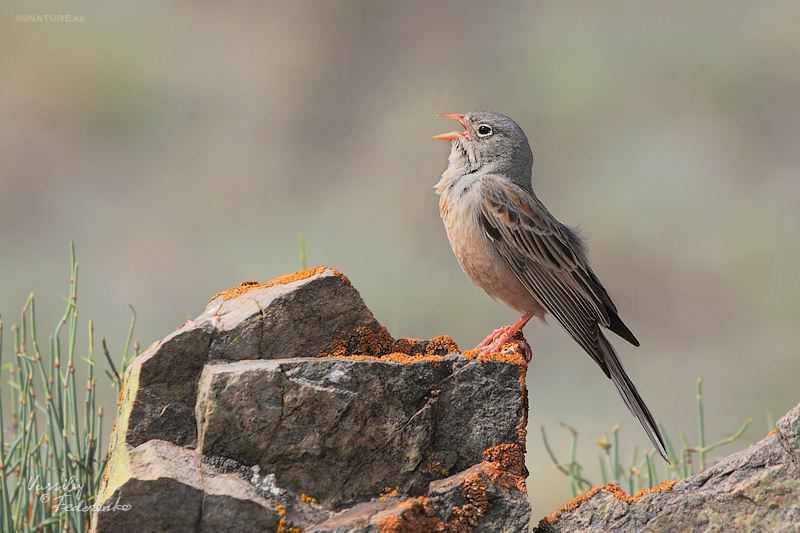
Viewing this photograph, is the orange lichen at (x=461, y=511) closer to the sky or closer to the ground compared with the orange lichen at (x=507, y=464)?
closer to the ground

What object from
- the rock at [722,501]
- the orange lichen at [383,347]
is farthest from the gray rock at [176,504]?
the rock at [722,501]

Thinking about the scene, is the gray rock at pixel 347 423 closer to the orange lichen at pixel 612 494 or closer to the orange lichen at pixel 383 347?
the orange lichen at pixel 383 347

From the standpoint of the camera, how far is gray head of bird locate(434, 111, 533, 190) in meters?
5.69

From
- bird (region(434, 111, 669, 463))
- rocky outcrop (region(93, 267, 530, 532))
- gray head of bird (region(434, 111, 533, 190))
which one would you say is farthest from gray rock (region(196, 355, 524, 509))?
gray head of bird (region(434, 111, 533, 190))

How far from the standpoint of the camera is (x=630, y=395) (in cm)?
487

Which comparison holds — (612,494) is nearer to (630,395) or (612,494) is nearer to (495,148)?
(630,395)

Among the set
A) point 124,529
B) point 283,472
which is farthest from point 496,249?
point 124,529

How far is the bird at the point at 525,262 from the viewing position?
515 centimetres

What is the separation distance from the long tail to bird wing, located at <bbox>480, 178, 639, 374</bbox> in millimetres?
92

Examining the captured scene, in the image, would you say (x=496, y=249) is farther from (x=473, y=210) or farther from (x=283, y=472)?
(x=283, y=472)

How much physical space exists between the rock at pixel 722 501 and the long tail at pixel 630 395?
0.77m

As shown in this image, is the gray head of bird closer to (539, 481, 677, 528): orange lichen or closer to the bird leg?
the bird leg

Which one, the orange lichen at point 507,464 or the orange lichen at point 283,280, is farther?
the orange lichen at point 283,280

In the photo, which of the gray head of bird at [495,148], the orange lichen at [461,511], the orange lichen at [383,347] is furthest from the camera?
the gray head of bird at [495,148]
